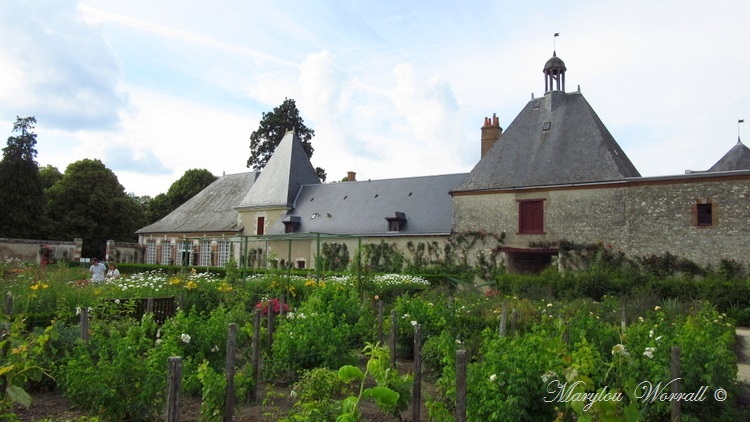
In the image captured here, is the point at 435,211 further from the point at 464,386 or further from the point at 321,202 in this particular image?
the point at 464,386

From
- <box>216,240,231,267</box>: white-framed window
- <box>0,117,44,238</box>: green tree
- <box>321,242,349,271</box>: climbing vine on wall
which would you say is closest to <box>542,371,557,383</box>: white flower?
<box>321,242,349,271</box>: climbing vine on wall

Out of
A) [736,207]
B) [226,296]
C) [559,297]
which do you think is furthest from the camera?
[736,207]

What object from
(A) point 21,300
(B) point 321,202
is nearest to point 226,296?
(A) point 21,300

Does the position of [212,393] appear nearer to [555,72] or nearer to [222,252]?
[555,72]

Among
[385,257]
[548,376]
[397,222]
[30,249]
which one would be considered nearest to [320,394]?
[548,376]

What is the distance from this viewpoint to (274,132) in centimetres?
3794

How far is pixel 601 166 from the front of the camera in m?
18.0

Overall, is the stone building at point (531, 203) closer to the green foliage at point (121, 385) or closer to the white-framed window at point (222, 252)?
the white-framed window at point (222, 252)

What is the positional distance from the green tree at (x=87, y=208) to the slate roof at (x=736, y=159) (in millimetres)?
33736

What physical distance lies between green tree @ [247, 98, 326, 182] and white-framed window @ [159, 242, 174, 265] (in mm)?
9390

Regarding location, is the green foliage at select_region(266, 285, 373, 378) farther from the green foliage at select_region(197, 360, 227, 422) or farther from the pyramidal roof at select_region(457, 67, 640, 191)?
the pyramidal roof at select_region(457, 67, 640, 191)

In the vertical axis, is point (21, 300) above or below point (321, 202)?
below

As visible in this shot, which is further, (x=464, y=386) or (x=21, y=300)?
(x=21, y=300)

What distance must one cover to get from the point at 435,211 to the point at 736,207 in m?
10.7
